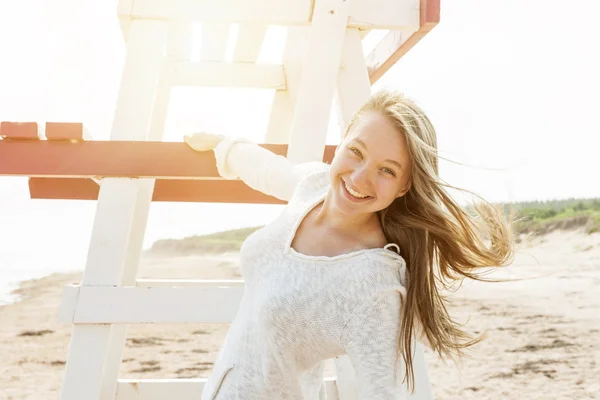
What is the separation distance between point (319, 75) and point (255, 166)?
15.3 inches

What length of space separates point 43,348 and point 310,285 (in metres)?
5.24

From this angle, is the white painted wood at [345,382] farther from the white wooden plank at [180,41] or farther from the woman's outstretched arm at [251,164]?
the white wooden plank at [180,41]

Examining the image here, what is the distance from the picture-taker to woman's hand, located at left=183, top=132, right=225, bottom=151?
190 cm

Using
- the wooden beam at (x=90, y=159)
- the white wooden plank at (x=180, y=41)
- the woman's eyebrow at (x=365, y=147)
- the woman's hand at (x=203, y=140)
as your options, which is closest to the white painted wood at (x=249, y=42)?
the white wooden plank at (x=180, y=41)

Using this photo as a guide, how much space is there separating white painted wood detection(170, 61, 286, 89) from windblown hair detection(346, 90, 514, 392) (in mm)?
1552

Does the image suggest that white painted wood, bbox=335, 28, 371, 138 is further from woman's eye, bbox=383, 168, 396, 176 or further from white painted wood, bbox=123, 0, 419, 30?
woman's eye, bbox=383, 168, 396, 176

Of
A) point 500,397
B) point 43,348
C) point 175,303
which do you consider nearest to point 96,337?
point 175,303

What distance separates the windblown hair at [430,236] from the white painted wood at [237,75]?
61.1 inches

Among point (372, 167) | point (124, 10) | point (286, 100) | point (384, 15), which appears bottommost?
point (372, 167)

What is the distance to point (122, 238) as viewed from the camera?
185 cm

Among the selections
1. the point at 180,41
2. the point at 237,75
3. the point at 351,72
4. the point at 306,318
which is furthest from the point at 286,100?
the point at 306,318

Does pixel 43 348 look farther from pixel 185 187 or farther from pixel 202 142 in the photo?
pixel 202 142

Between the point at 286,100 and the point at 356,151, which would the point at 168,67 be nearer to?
the point at 286,100

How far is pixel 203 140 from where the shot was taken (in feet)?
6.30
